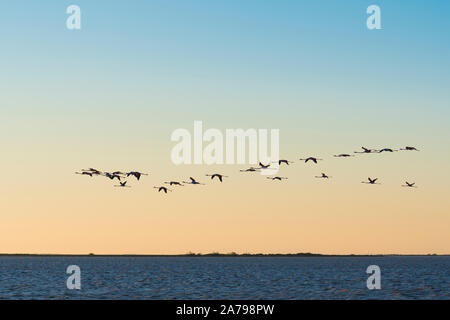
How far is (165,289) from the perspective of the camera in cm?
11025
